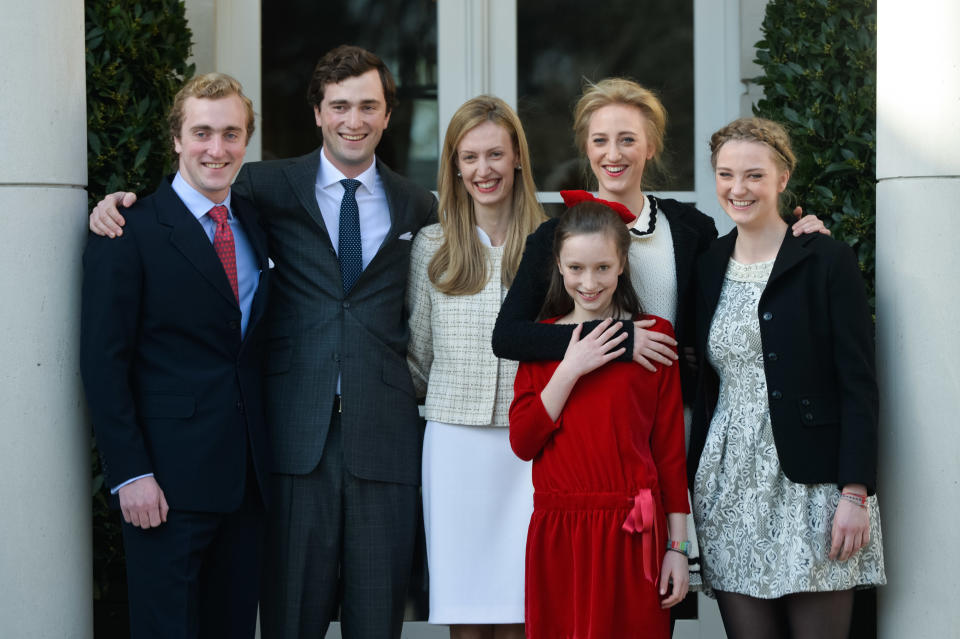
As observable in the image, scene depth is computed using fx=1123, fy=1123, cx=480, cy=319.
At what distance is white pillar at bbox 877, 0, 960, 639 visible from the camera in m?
2.68

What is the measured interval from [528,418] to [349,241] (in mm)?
705

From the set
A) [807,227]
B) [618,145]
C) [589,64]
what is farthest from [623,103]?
[589,64]

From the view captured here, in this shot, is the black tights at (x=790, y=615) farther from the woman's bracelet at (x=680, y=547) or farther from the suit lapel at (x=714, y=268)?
the suit lapel at (x=714, y=268)

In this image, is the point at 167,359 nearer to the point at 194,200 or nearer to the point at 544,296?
the point at 194,200

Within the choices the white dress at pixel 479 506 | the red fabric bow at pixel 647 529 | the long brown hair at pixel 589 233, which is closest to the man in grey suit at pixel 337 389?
the white dress at pixel 479 506

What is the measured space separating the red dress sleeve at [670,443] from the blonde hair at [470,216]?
0.54m

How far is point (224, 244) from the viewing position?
2701mm

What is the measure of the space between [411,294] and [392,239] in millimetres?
179

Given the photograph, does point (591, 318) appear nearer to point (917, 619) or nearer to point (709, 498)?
point (709, 498)

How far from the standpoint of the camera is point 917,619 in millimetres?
2707

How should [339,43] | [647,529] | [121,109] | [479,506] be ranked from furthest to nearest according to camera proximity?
1. [339,43]
2. [121,109]
3. [479,506]
4. [647,529]

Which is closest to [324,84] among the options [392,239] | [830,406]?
[392,239]

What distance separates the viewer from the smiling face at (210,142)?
2658mm

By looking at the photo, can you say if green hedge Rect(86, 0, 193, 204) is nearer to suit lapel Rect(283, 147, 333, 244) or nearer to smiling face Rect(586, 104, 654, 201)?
suit lapel Rect(283, 147, 333, 244)
